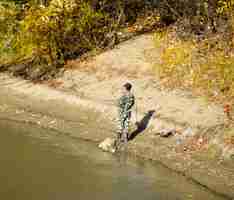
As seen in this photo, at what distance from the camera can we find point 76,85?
90.4ft

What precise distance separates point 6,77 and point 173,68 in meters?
10.3

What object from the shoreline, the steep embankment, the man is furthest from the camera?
the man

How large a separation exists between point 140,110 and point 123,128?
3.00 metres

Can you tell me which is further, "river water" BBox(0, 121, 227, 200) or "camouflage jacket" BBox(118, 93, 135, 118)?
"camouflage jacket" BBox(118, 93, 135, 118)

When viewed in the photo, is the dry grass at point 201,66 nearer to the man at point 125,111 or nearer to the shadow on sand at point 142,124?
the shadow on sand at point 142,124

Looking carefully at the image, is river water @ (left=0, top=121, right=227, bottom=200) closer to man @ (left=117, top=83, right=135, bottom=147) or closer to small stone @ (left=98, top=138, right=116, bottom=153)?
small stone @ (left=98, top=138, right=116, bottom=153)

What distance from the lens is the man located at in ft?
64.5

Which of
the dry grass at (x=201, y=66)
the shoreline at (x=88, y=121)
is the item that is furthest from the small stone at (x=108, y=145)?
the dry grass at (x=201, y=66)

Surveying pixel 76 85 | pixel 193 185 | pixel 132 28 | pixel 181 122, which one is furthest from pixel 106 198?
pixel 132 28

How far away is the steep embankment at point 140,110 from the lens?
60.3 feet

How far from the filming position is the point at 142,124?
71.3ft

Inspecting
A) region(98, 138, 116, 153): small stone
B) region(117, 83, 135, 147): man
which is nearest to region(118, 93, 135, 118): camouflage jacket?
region(117, 83, 135, 147): man

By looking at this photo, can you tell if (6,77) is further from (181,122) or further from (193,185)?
(193,185)

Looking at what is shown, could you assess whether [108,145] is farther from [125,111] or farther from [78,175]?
[78,175]
